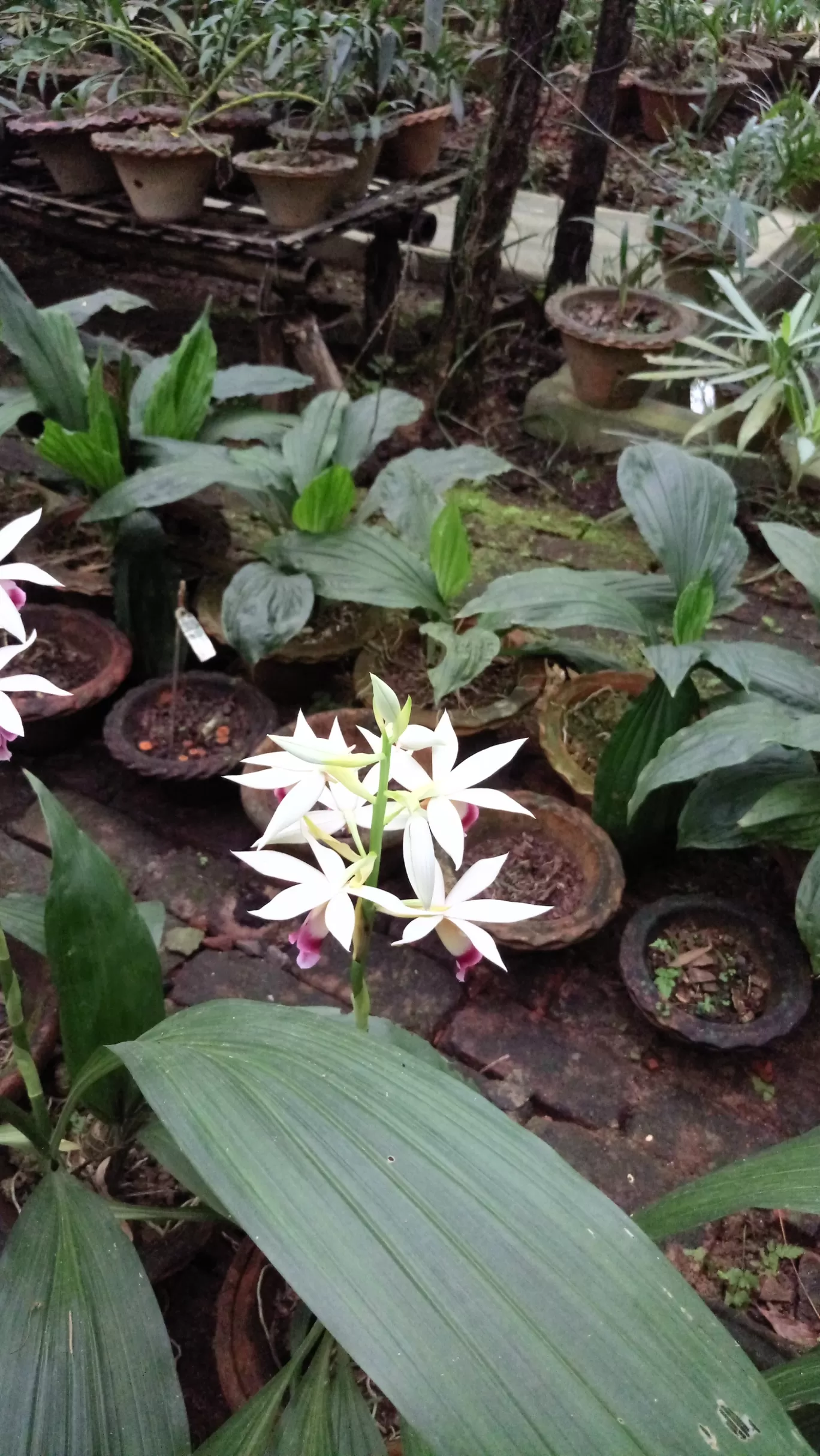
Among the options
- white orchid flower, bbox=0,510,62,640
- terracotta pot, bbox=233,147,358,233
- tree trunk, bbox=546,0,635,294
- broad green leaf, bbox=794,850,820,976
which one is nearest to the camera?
white orchid flower, bbox=0,510,62,640

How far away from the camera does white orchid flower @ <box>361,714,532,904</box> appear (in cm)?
65

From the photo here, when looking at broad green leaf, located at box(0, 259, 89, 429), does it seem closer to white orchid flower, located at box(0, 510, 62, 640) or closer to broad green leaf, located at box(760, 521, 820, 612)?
white orchid flower, located at box(0, 510, 62, 640)

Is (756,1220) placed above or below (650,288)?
below

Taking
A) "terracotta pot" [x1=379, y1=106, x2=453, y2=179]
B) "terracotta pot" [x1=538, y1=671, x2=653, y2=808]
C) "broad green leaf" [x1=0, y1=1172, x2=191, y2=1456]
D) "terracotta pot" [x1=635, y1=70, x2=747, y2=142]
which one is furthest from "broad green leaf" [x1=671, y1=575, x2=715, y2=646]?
"terracotta pot" [x1=635, y1=70, x2=747, y2=142]

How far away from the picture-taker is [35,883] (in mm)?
1616

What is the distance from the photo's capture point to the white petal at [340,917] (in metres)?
0.63

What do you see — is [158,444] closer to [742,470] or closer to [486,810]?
[486,810]

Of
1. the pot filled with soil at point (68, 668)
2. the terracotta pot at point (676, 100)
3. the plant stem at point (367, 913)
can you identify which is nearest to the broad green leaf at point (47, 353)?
the pot filled with soil at point (68, 668)

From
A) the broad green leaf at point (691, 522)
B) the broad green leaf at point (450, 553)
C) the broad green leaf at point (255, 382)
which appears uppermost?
the broad green leaf at point (691, 522)

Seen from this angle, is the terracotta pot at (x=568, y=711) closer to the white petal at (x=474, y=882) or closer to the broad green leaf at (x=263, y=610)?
the broad green leaf at (x=263, y=610)

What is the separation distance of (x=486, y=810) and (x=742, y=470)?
1.43 metres

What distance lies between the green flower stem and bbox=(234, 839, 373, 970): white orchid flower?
274 mm

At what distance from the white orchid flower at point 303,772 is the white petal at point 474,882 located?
11cm

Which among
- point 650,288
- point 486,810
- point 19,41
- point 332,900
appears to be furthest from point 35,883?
point 19,41
